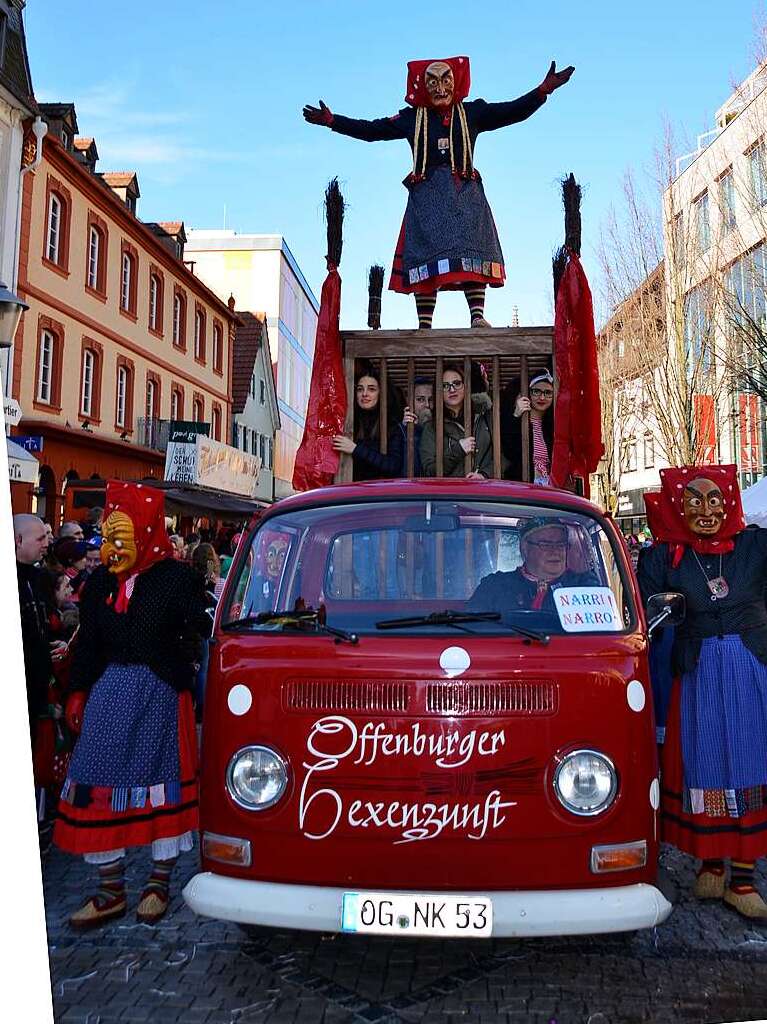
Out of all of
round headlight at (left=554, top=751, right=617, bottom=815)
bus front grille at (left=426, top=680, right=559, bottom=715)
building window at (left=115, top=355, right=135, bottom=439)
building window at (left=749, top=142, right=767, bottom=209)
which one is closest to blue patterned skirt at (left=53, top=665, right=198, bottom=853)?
bus front grille at (left=426, top=680, right=559, bottom=715)

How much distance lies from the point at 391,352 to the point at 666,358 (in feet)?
51.2

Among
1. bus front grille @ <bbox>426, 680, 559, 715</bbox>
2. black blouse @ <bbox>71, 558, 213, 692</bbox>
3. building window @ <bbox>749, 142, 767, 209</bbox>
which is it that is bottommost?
bus front grille @ <bbox>426, 680, 559, 715</bbox>

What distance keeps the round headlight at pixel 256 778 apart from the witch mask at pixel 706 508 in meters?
2.29

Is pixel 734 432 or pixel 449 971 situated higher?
pixel 734 432

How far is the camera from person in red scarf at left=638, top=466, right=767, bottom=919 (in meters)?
3.87

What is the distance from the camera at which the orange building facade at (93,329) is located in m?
18.0

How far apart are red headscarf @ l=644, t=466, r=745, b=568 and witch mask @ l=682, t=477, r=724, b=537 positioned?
0.09 feet

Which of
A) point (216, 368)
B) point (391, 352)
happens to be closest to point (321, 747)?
point (391, 352)

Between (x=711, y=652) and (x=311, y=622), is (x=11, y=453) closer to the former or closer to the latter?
(x=311, y=622)

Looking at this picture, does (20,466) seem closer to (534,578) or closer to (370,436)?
(370,436)

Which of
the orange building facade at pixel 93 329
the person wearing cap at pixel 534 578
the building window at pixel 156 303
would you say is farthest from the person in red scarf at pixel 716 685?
the building window at pixel 156 303

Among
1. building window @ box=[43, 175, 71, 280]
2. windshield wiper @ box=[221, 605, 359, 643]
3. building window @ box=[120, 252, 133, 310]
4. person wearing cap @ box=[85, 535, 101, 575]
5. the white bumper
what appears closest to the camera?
the white bumper

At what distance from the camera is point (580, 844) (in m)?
2.95

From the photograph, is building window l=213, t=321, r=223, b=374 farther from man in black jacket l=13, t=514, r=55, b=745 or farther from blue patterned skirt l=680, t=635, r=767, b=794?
blue patterned skirt l=680, t=635, r=767, b=794
